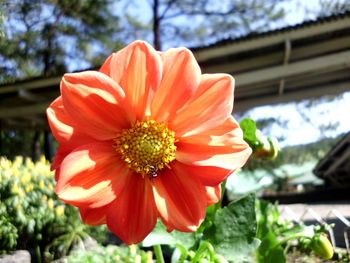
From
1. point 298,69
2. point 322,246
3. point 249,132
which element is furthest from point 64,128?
point 298,69

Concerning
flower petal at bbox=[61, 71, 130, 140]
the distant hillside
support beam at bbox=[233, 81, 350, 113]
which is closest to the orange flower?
flower petal at bbox=[61, 71, 130, 140]

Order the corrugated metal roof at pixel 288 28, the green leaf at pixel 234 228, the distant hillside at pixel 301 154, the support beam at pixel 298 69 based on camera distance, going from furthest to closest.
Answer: the distant hillside at pixel 301 154 < the support beam at pixel 298 69 < the corrugated metal roof at pixel 288 28 < the green leaf at pixel 234 228

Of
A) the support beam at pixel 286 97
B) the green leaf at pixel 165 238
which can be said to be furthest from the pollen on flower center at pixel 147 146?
the support beam at pixel 286 97

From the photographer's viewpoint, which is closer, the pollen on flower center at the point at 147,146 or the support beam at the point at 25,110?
the pollen on flower center at the point at 147,146

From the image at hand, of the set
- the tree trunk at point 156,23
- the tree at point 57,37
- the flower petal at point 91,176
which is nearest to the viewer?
the flower petal at point 91,176

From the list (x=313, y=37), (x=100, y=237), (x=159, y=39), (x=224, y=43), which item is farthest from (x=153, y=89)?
(x=159, y=39)

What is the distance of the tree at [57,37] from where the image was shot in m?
1.33

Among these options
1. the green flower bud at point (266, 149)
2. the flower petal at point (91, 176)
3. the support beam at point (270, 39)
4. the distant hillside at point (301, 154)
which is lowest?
the distant hillside at point (301, 154)

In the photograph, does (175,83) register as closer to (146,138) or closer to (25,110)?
(146,138)

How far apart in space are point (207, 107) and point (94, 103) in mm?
101

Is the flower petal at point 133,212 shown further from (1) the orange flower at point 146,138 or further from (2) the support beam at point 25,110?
(2) the support beam at point 25,110

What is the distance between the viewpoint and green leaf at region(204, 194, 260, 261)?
0.44 m

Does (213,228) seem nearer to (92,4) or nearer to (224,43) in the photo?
(224,43)

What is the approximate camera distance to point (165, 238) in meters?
0.45
